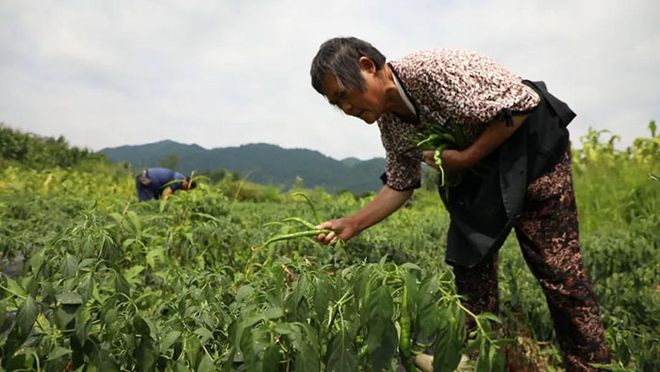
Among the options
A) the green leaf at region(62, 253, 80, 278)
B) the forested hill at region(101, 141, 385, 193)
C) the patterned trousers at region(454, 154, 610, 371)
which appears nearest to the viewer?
the green leaf at region(62, 253, 80, 278)

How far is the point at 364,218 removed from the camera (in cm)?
218

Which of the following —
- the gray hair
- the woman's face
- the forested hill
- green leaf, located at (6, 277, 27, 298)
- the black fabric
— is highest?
the forested hill

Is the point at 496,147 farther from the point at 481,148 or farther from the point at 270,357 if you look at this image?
the point at 270,357

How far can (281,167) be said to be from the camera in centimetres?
10525

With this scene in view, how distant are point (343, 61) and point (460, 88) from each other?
16.3 inches

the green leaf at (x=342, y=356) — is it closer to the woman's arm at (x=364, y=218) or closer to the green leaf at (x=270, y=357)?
the green leaf at (x=270, y=357)

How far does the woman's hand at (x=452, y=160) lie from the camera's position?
1.85 meters

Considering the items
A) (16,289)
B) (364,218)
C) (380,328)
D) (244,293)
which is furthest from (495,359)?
(364,218)

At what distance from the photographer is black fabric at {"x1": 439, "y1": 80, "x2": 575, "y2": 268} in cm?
183

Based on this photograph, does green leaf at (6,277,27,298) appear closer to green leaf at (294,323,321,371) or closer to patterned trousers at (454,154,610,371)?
green leaf at (294,323,321,371)

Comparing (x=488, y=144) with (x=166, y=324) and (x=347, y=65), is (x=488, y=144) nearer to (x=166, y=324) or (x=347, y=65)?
(x=347, y=65)

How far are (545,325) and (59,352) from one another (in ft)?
7.83

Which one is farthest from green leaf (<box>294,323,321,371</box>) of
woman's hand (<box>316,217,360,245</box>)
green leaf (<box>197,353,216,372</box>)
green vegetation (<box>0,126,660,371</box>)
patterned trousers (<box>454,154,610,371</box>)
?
patterned trousers (<box>454,154,610,371</box>)

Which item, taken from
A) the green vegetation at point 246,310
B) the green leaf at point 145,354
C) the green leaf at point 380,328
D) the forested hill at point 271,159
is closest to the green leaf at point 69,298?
the green vegetation at point 246,310
